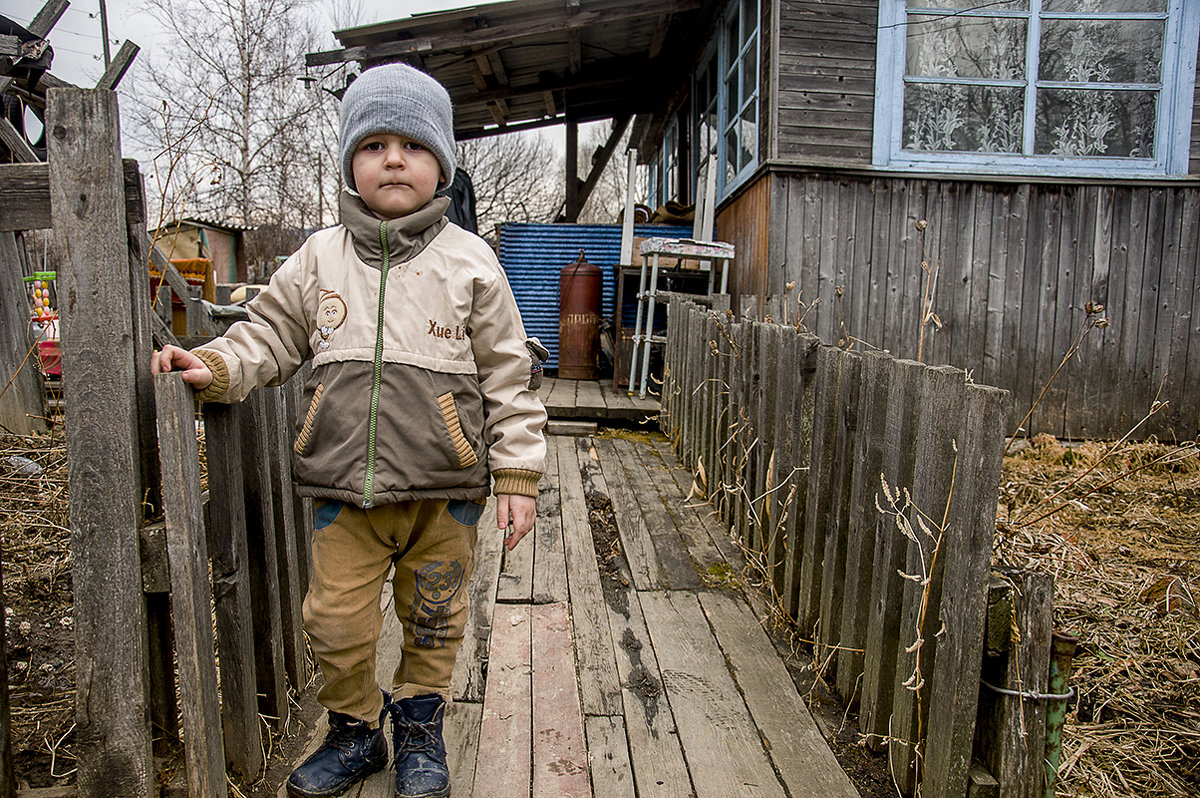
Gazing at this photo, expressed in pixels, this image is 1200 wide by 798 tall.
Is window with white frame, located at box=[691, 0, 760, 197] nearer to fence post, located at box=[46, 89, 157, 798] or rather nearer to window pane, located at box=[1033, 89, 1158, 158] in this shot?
window pane, located at box=[1033, 89, 1158, 158]

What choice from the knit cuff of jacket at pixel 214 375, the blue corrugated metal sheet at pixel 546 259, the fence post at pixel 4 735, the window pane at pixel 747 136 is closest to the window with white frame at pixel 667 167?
the blue corrugated metal sheet at pixel 546 259

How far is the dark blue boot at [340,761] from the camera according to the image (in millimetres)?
1845

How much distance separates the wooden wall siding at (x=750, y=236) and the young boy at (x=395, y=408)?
16.3 ft

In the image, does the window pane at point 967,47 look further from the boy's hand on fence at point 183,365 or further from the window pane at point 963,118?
the boy's hand on fence at point 183,365

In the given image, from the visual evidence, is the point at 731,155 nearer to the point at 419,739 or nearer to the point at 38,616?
the point at 38,616

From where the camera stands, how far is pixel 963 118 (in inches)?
253

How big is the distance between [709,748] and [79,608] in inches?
57.7

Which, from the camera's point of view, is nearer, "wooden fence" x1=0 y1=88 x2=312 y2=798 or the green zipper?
"wooden fence" x1=0 y1=88 x2=312 y2=798

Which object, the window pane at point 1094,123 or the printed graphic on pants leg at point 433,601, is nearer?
the printed graphic on pants leg at point 433,601

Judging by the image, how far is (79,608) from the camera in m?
1.50

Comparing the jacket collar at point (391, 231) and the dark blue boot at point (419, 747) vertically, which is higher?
the jacket collar at point (391, 231)

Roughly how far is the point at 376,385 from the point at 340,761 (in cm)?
89

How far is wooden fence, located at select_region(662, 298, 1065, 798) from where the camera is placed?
5.31 ft

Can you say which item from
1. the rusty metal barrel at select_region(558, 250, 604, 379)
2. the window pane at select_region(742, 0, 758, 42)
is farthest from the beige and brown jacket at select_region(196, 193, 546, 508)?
the window pane at select_region(742, 0, 758, 42)
